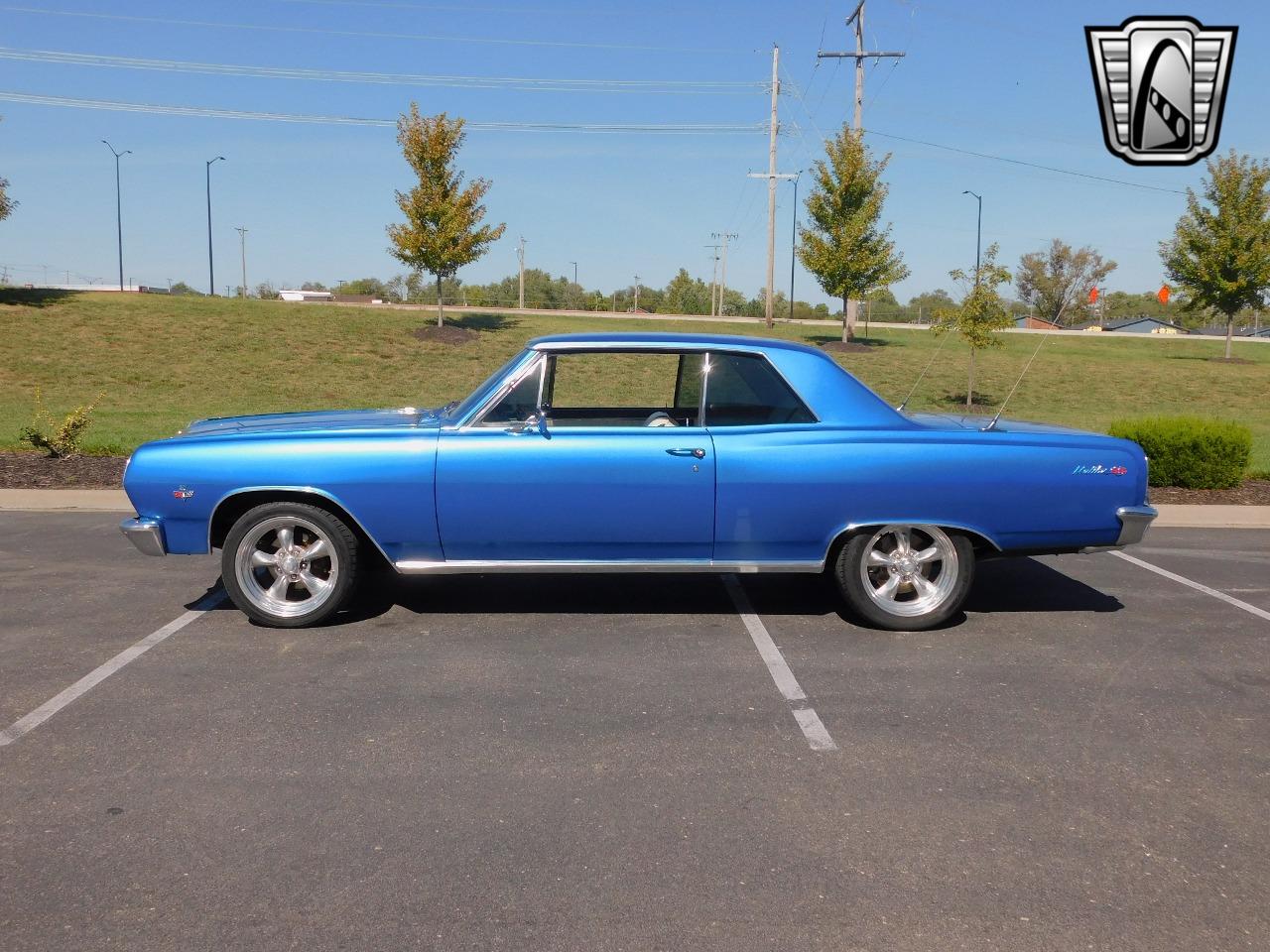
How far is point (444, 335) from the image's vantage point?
32.2 metres

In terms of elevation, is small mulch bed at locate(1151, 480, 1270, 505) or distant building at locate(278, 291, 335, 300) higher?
distant building at locate(278, 291, 335, 300)

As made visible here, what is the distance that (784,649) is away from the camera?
566 centimetres

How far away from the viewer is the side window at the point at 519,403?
5891 millimetres

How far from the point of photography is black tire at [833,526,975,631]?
5.96 meters

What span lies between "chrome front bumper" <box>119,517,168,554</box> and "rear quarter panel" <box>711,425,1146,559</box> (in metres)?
3.10

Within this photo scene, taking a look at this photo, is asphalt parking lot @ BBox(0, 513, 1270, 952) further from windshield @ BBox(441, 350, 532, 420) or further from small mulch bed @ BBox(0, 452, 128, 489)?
small mulch bed @ BBox(0, 452, 128, 489)

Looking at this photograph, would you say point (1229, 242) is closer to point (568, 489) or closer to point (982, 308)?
point (982, 308)

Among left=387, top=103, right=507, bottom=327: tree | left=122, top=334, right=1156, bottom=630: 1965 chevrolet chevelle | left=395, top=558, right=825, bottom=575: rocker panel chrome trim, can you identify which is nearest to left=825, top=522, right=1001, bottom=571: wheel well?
left=122, top=334, right=1156, bottom=630: 1965 chevrolet chevelle

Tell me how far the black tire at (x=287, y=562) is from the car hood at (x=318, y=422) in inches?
20.3

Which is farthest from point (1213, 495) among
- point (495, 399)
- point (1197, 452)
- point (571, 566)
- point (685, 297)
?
point (685, 297)

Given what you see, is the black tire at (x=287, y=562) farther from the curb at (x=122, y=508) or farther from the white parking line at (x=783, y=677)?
the curb at (x=122, y=508)

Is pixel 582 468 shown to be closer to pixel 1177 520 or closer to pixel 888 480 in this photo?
pixel 888 480

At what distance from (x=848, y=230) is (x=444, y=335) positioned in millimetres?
12620

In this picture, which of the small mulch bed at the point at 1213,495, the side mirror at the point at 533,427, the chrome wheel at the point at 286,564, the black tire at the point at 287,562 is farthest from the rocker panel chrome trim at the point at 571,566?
the small mulch bed at the point at 1213,495
